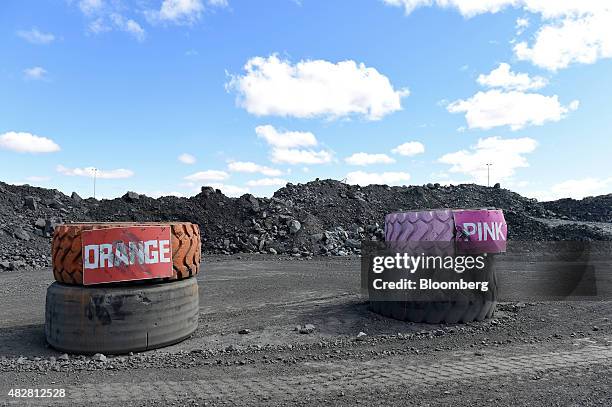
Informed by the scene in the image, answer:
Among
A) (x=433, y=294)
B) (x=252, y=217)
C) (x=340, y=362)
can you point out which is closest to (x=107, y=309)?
(x=340, y=362)

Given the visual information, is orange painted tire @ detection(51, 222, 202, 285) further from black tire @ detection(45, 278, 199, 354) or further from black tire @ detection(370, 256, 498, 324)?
A: black tire @ detection(370, 256, 498, 324)

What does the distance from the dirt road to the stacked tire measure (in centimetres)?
20

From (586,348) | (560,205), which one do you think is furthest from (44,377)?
(560,205)

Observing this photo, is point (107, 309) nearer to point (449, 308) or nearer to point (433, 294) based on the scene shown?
point (433, 294)

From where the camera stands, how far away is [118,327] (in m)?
5.54

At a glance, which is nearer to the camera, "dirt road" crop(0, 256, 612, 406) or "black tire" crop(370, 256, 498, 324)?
"dirt road" crop(0, 256, 612, 406)

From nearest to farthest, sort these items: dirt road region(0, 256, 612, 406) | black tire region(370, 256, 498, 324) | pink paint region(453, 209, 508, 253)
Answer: dirt road region(0, 256, 612, 406), black tire region(370, 256, 498, 324), pink paint region(453, 209, 508, 253)

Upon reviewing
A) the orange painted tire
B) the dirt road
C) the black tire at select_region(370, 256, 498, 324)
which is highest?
the orange painted tire

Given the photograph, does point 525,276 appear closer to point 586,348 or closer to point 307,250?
point 586,348

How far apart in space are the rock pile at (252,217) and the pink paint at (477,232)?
1174 cm

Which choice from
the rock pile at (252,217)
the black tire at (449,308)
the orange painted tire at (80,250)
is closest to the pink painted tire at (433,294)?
the black tire at (449,308)

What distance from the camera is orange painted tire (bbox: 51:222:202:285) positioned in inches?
224

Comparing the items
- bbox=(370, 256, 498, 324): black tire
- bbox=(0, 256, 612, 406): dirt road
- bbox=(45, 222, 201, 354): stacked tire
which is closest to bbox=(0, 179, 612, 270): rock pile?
bbox=(0, 256, 612, 406): dirt road

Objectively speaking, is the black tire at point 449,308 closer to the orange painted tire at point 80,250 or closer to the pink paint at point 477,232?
the pink paint at point 477,232
